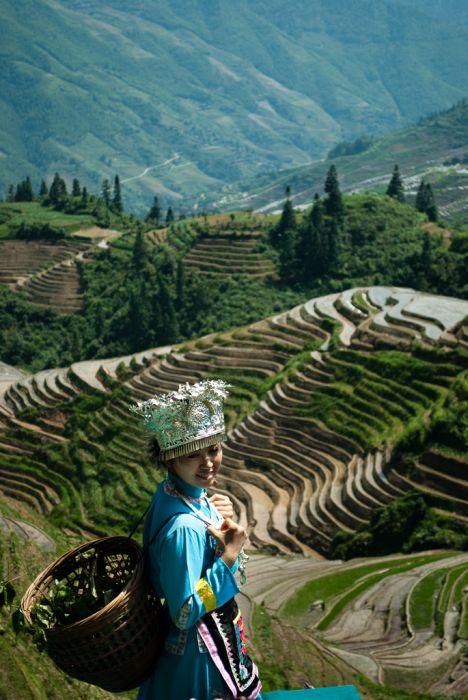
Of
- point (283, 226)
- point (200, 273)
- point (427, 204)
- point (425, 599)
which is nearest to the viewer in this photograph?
point (425, 599)

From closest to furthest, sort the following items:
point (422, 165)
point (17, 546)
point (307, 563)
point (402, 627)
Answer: point (17, 546) → point (402, 627) → point (307, 563) → point (422, 165)

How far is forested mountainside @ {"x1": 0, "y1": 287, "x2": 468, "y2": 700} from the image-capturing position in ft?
53.1

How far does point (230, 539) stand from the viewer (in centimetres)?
592

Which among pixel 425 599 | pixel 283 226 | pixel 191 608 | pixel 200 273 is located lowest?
pixel 425 599

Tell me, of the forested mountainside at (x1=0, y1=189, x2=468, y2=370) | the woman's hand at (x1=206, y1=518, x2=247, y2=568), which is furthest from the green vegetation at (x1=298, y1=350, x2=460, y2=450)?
the woman's hand at (x1=206, y1=518, x2=247, y2=568)

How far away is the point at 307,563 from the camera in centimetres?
2883

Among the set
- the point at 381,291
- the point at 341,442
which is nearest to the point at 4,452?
the point at 341,442

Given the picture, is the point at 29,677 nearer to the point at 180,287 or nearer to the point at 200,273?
the point at 180,287

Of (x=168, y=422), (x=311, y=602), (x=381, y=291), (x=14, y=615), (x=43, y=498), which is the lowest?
(x=43, y=498)

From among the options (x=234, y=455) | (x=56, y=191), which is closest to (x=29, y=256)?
(x=56, y=191)

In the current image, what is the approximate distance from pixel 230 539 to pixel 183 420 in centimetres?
74

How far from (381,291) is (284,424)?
52.9 feet

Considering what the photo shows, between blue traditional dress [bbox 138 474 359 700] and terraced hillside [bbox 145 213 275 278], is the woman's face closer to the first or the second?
blue traditional dress [bbox 138 474 359 700]

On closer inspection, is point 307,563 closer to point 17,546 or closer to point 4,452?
point 17,546
